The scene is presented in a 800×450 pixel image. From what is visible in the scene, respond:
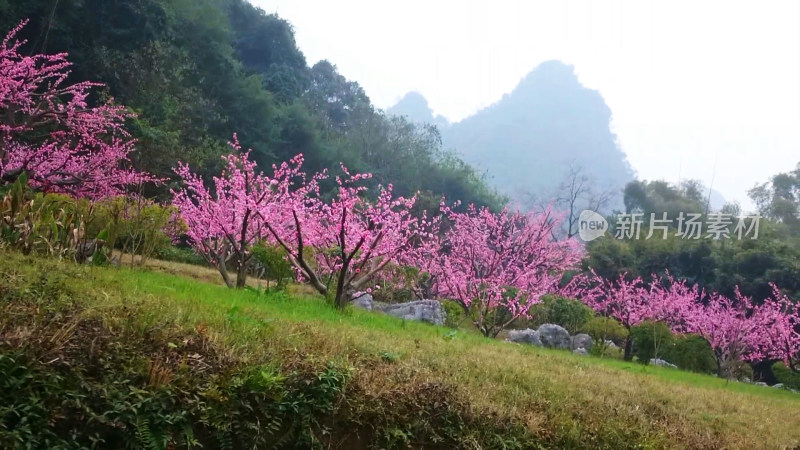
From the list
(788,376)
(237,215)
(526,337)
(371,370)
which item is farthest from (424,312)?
(788,376)

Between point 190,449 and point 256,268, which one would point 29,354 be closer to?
point 190,449

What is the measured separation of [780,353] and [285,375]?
63.2 ft

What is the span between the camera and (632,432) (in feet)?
13.4

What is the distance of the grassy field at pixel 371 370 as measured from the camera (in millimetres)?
2852

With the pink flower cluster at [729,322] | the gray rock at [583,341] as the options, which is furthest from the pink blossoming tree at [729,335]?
the gray rock at [583,341]

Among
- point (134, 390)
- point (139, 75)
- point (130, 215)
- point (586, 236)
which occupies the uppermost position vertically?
point (139, 75)

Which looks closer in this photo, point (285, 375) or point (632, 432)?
point (285, 375)

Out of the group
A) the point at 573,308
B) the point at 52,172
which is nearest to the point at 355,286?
the point at 52,172

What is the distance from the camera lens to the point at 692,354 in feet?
47.8

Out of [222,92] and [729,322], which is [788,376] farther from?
[222,92]

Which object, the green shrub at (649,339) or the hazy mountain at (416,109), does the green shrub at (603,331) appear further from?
the hazy mountain at (416,109)

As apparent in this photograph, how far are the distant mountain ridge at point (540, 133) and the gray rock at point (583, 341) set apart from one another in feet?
231

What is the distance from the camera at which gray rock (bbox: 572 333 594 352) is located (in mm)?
14911

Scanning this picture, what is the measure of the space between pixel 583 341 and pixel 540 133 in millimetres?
93368
